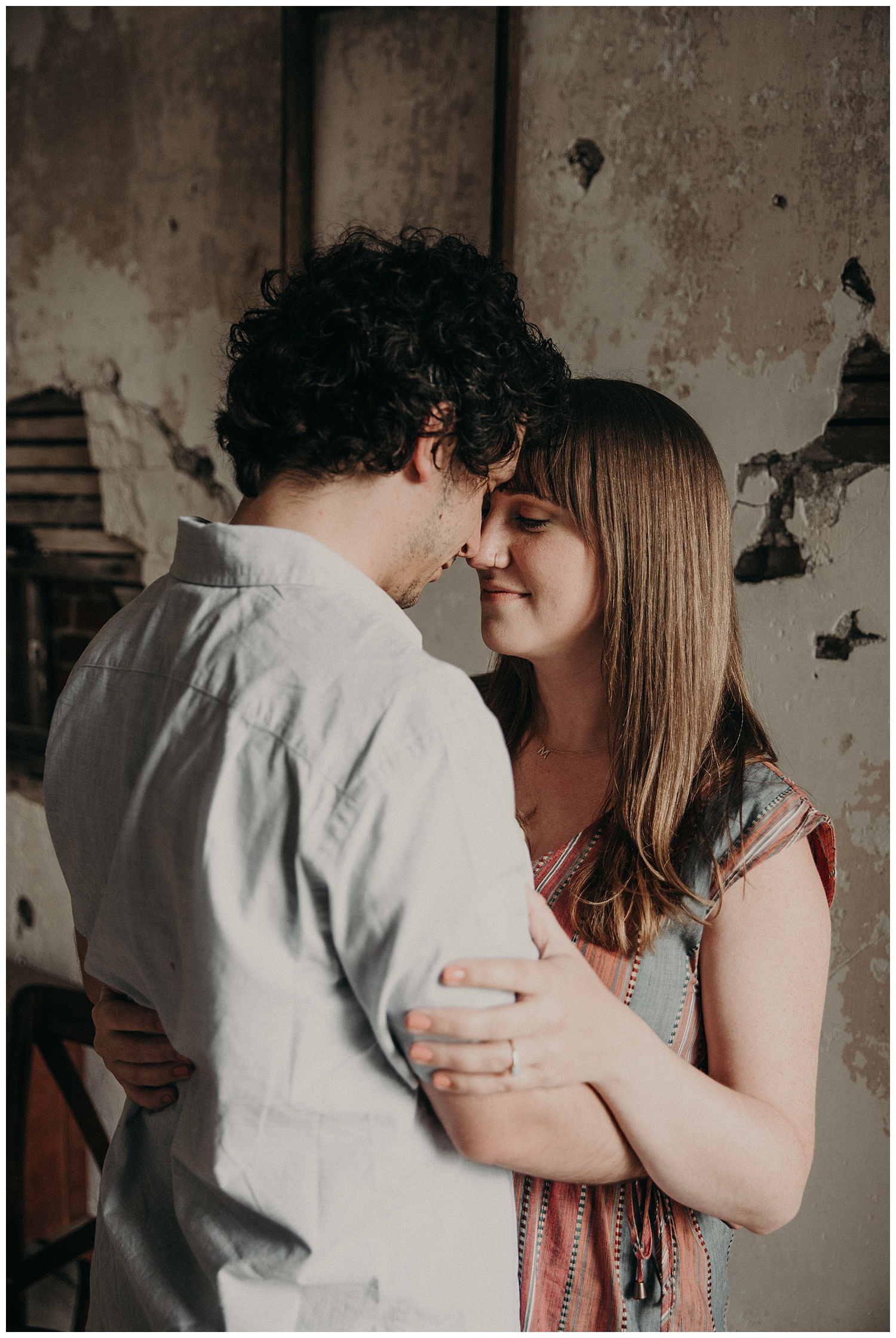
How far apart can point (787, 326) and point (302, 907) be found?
154 centimetres

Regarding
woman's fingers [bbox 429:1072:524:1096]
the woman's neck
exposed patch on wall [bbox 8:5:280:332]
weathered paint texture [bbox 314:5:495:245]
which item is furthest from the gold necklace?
exposed patch on wall [bbox 8:5:280:332]

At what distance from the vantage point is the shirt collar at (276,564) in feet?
2.78

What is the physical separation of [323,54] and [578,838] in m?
2.18

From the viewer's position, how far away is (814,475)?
171cm

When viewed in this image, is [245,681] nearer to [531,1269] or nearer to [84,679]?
[84,679]

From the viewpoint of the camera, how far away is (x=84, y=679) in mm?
936

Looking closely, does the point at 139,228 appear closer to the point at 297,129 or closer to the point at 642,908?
the point at 297,129

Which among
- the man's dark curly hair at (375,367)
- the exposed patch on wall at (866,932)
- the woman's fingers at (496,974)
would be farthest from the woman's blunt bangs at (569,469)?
the exposed patch on wall at (866,932)

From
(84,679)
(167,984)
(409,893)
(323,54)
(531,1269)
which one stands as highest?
(323,54)

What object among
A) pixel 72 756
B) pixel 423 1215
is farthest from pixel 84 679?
pixel 423 1215

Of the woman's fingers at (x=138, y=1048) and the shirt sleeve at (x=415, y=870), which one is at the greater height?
the shirt sleeve at (x=415, y=870)

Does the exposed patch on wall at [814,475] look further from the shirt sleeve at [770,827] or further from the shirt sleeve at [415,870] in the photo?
the shirt sleeve at [415,870]

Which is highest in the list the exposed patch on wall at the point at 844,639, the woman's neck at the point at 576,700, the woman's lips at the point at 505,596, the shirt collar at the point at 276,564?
the shirt collar at the point at 276,564

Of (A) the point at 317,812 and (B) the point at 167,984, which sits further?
(B) the point at 167,984
